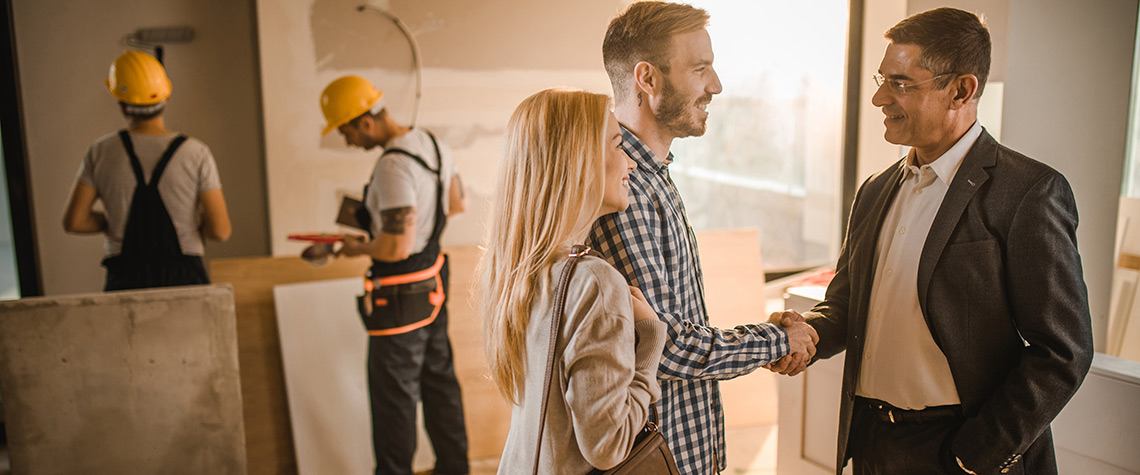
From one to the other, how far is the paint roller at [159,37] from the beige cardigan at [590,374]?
3.19m

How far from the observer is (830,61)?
4.97m

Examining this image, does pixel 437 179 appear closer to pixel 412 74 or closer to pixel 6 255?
pixel 412 74

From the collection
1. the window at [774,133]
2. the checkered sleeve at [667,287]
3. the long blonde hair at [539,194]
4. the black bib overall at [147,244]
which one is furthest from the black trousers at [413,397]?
the window at [774,133]

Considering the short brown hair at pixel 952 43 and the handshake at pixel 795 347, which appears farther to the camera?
the handshake at pixel 795 347

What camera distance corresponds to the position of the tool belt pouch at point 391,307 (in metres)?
3.26

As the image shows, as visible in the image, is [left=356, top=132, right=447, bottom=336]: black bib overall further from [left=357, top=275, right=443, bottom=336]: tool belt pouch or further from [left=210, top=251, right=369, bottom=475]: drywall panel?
[left=210, top=251, right=369, bottom=475]: drywall panel

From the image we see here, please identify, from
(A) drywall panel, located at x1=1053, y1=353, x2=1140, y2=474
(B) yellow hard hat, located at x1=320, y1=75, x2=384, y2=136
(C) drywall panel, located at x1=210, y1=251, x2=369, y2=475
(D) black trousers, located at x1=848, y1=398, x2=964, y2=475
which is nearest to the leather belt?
(D) black trousers, located at x1=848, y1=398, x2=964, y2=475

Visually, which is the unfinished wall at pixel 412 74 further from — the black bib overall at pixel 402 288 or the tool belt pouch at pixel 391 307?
the tool belt pouch at pixel 391 307

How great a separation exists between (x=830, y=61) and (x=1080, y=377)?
380 cm

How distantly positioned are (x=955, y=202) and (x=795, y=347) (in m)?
0.53

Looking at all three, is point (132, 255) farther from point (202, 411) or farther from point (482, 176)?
point (482, 176)

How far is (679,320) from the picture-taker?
1.65 meters

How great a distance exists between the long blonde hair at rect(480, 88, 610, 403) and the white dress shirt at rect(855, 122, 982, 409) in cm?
90

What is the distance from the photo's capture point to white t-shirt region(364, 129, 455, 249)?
312cm
